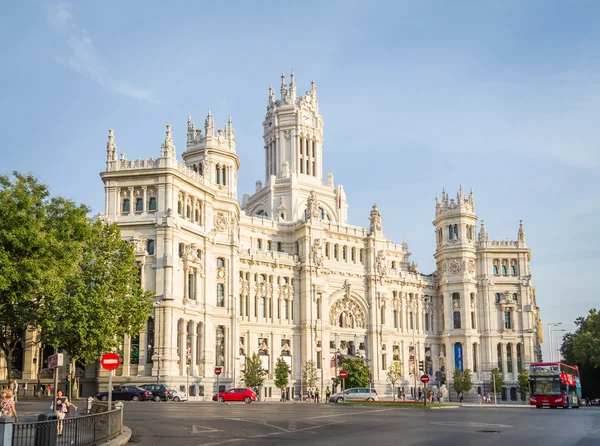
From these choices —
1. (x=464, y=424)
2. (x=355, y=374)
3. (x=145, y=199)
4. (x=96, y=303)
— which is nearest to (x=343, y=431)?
(x=464, y=424)

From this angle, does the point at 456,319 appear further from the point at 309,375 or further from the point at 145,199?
the point at 145,199

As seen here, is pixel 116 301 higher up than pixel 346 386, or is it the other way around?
pixel 116 301

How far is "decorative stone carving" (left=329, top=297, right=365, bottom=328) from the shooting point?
99000mm

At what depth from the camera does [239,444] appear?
24.3m

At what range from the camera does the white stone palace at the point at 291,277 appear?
241 feet

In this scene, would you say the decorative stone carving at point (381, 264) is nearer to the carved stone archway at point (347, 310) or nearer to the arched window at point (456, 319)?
the carved stone archway at point (347, 310)

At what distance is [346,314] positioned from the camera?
330ft

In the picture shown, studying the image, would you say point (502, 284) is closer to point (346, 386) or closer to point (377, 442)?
point (346, 386)

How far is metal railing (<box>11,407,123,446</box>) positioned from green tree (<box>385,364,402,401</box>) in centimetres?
7317

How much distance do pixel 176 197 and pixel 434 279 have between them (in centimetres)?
5422

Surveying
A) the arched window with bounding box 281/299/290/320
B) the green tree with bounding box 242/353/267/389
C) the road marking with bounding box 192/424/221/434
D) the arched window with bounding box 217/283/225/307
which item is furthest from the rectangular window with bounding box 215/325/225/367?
the road marking with bounding box 192/424/221/434

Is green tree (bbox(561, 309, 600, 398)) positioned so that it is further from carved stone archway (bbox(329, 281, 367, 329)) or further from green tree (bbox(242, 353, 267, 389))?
green tree (bbox(242, 353, 267, 389))

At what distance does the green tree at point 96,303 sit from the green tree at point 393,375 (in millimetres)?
45047

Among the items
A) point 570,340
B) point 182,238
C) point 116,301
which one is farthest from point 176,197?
point 570,340
